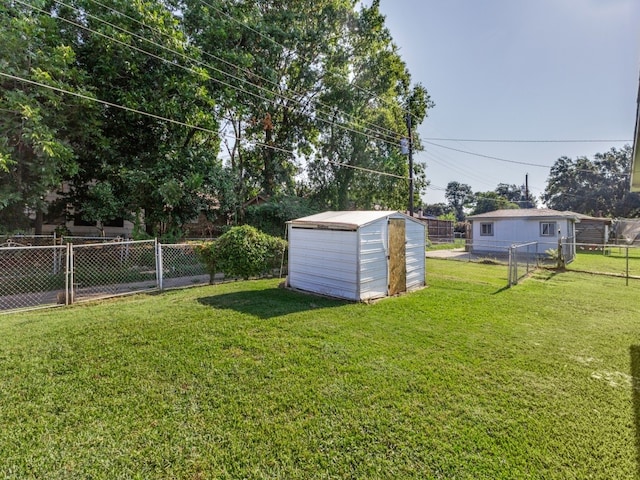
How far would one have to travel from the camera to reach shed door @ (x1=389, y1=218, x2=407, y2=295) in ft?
23.7

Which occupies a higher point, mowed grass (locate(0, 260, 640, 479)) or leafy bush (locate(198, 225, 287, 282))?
leafy bush (locate(198, 225, 287, 282))

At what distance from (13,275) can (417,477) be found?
11362 millimetres

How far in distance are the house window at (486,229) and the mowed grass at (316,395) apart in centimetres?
1413

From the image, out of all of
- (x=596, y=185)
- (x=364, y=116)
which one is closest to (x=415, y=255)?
(x=364, y=116)

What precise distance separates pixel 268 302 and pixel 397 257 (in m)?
3.37

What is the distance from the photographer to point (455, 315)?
5625 mm

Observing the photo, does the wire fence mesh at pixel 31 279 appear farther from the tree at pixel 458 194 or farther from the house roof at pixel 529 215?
the tree at pixel 458 194

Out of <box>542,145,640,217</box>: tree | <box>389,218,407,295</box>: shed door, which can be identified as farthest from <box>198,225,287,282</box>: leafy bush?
<box>542,145,640,217</box>: tree

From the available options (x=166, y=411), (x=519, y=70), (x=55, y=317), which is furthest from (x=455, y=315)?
(x=519, y=70)

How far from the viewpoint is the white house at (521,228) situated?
16016 mm

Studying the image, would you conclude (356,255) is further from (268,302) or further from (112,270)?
(112,270)

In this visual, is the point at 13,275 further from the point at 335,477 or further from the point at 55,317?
the point at 335,477

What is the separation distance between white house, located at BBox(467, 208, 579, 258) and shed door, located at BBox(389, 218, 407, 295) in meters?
10.6

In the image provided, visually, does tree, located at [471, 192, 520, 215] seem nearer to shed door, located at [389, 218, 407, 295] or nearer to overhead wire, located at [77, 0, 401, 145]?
overhead wire, located at [77, 0, 401, 145]
